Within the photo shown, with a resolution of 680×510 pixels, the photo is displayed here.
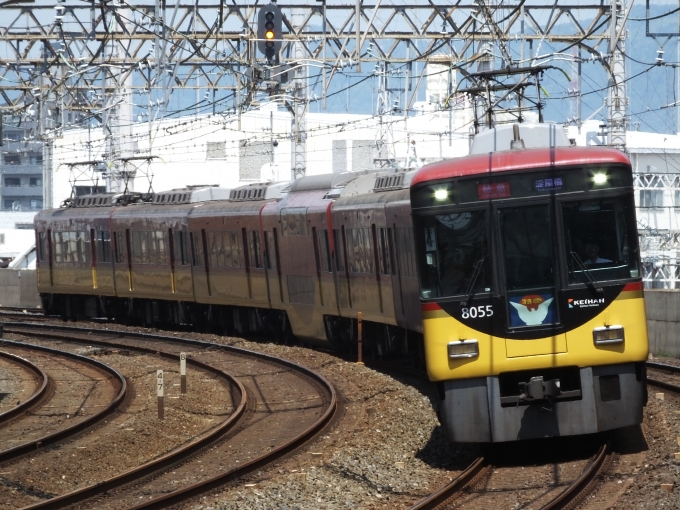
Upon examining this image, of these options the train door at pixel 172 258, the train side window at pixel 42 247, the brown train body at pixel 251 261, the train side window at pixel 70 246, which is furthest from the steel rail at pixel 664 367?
the train side window at pixel 42 247

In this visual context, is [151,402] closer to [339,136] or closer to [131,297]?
[131,297]

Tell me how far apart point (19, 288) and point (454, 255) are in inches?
1184

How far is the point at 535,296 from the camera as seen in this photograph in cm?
1095

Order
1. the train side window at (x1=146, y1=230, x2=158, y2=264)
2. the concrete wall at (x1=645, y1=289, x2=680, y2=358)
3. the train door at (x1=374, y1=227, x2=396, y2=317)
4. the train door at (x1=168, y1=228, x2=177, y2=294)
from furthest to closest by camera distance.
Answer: the train side window at (x1=146, y1=230, x2=158, y2=264)
the train door at (x1=168, y1=228, x2=177, y2=294)
the concrete wall at (x1=645, y1=289, x2=680, y2=358)
the train door at (x1=374, y1=227, x2=396, y2=317)

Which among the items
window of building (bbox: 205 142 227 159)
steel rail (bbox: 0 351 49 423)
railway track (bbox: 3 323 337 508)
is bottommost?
railway track (bbox: 3 323 337 508)

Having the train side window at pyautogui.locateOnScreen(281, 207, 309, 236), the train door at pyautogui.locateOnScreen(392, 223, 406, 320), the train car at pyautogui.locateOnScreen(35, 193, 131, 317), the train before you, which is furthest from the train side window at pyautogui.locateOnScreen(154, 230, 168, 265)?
the train

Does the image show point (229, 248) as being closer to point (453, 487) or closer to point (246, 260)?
point (246, 260)

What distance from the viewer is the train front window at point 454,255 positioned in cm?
1105

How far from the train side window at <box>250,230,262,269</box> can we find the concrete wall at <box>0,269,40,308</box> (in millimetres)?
16044

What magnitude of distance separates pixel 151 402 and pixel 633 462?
751cm

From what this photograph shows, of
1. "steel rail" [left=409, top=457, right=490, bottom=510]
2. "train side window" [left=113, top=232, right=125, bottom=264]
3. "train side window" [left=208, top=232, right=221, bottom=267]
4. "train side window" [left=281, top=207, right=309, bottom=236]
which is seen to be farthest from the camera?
"train side window" [left=113, top=232, right=125, bottom=264]

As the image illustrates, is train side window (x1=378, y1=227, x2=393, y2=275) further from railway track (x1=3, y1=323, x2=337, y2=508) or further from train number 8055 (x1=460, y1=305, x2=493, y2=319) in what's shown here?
train number 8055 (x1=460, y1=305, x2=493, y2=319)

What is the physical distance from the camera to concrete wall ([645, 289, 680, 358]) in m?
20.1

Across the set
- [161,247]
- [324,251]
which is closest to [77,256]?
[161,247]
